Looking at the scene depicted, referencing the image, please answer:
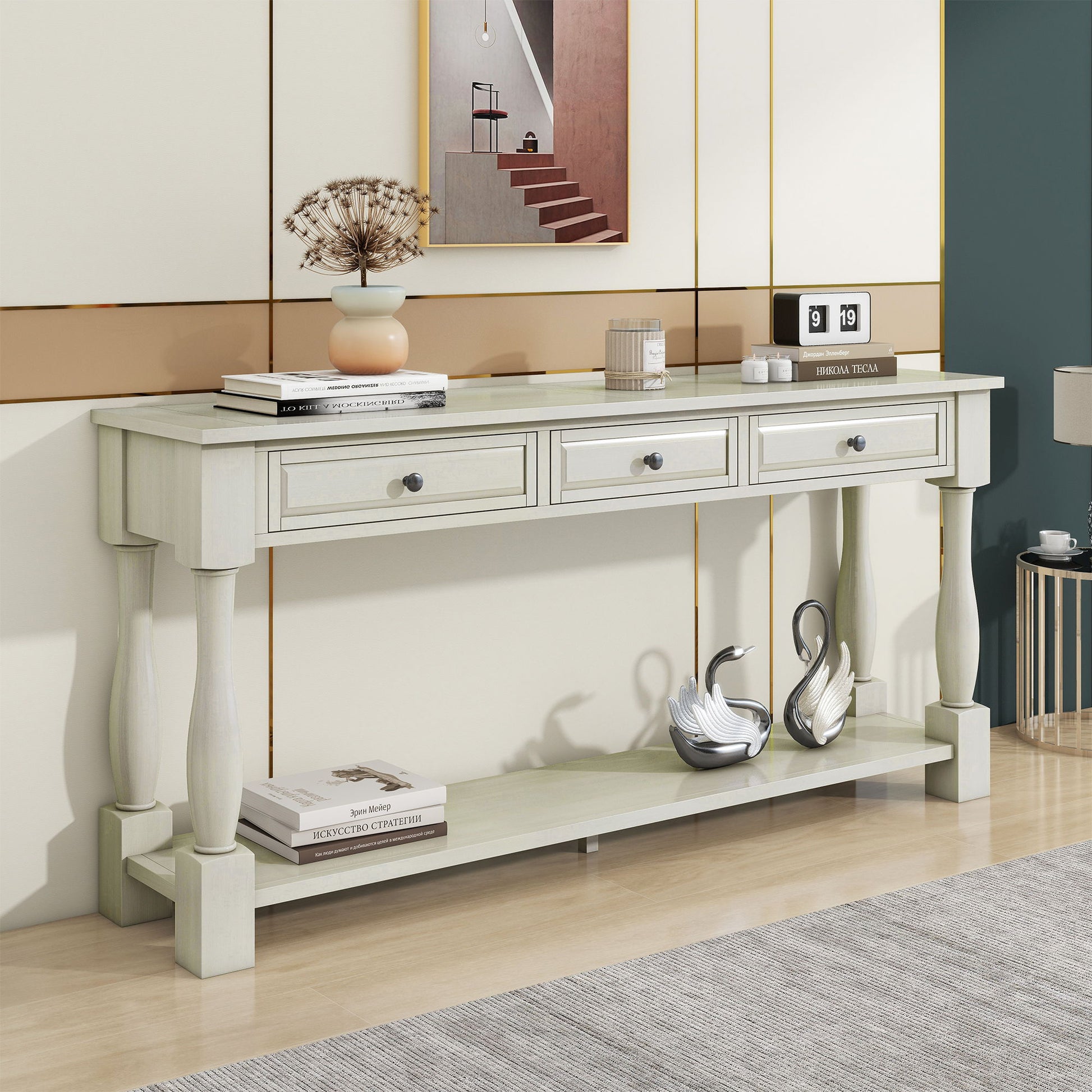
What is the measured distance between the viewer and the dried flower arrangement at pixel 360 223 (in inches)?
113

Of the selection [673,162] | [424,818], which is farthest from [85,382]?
[673,162]

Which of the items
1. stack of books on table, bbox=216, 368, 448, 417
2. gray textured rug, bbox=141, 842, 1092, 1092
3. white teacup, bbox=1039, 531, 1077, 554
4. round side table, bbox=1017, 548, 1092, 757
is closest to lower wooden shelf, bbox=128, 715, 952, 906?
gray textured rug, bbox=141, 842, 1092, 1092

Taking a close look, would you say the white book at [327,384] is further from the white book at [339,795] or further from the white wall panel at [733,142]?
the white wall panel at [733,142]

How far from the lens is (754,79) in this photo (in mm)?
3605

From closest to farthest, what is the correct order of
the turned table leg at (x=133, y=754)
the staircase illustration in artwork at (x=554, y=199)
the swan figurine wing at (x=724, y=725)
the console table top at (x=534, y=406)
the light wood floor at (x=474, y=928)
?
1. the light wood floor at (x=474, y=928)
2. the console table top at (x=534, y=406)
3. the turned table leg at (x=133, y=754)
4. the staircase illustration in artwork at (x=554, y=199)
5. the swan figurine wing at (x=724, y=725)

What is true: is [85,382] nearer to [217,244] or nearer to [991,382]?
[217,244]

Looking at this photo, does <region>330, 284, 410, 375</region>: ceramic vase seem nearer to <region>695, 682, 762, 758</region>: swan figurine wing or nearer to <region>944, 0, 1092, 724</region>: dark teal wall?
<region>695, 682, 762, 758</region>: swan figurine wing

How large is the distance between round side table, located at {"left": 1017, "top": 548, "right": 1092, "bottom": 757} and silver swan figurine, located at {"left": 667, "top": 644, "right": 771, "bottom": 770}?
1036 millimetres

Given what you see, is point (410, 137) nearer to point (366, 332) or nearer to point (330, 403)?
point (366, 332)

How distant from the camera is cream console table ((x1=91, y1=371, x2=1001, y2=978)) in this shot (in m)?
2.61

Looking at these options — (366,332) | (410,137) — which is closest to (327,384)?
(366,332)

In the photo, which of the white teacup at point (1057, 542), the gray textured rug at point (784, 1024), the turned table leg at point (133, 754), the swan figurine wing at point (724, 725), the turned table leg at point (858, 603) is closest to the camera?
the gray textured rug at point (784, 1024)

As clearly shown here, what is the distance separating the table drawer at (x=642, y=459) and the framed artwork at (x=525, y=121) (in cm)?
57

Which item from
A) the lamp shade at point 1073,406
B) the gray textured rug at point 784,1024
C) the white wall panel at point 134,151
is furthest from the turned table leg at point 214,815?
the lamp shade at point 1073,406
